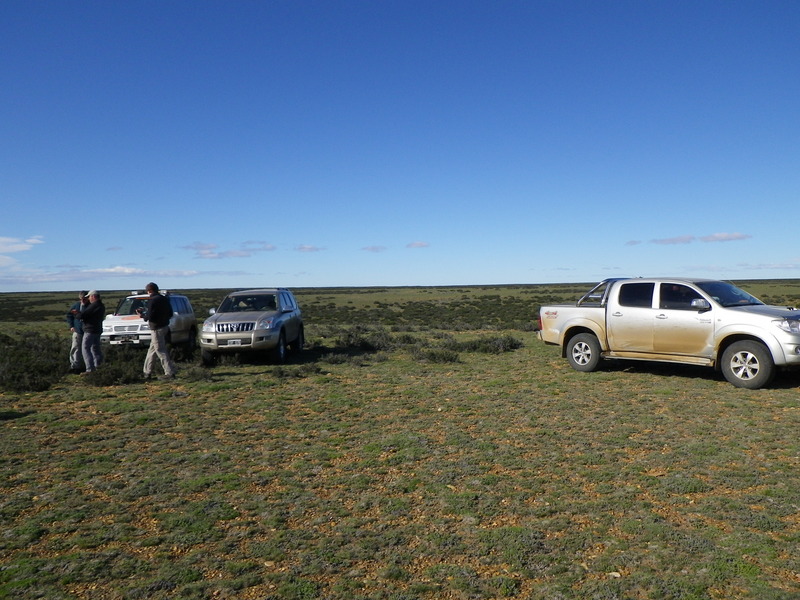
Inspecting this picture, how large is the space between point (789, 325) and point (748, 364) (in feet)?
2.98

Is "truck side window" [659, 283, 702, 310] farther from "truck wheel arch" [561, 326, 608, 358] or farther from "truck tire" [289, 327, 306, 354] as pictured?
"truck tire" [289, 327, 306, 354]

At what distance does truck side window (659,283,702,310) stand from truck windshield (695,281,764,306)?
0.71 feet

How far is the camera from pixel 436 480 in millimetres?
6160

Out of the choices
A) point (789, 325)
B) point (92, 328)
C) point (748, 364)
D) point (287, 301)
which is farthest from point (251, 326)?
point (789, 325)

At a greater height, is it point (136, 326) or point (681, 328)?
point (681, 328)

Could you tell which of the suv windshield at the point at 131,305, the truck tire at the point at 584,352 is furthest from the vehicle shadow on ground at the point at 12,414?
the truck tire at the point at 584,352

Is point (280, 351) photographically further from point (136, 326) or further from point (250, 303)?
point (136, 326)

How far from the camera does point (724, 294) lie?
36.3ft

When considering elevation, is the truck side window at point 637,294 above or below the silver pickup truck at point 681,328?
above

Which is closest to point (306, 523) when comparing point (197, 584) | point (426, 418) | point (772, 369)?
point (197, 584)

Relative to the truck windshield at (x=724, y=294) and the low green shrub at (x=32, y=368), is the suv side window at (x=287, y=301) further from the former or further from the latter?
the truck windshield at (x=724, y=294)

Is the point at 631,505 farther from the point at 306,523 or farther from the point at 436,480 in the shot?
the point at 306,523

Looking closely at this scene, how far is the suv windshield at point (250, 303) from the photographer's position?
15552 millimetres

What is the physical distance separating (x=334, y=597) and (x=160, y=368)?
11.9m
